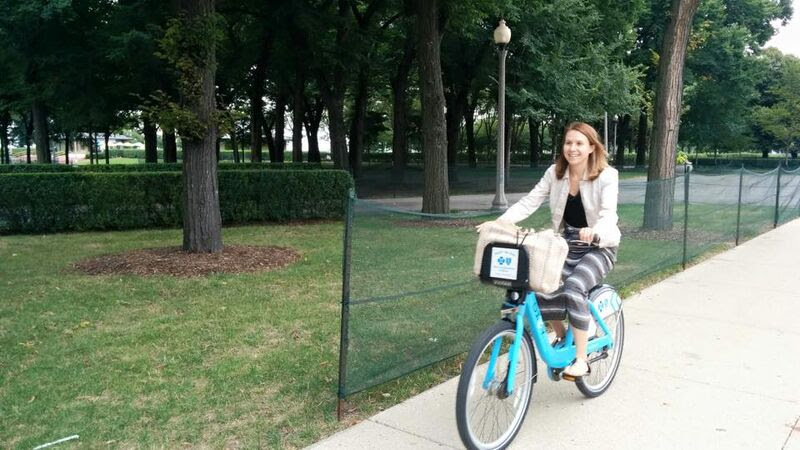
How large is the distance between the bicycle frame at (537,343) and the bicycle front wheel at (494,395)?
0.04 m

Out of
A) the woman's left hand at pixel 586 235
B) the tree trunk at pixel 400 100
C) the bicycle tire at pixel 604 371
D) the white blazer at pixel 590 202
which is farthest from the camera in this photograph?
the tree trunk at pixel 400 100

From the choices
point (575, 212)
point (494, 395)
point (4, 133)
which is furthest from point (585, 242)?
point (4, 133)

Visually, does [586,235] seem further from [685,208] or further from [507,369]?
[685,208]

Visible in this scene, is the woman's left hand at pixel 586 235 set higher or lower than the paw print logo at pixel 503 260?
higher

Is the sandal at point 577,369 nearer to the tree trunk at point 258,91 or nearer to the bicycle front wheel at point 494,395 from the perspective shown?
the bicycle front wheel at point 494,395

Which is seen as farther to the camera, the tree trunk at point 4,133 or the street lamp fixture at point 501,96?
the tree trunk at point 4,133

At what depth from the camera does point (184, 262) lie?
8.75 metres

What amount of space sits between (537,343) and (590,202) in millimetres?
951

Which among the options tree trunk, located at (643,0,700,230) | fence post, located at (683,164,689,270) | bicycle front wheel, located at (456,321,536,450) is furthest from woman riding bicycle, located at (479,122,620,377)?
tree trunk, located at (643,0,700,230)

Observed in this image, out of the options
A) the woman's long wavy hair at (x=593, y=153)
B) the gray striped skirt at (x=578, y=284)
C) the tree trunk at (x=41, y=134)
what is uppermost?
the tree trunk at (x=41, y=134)

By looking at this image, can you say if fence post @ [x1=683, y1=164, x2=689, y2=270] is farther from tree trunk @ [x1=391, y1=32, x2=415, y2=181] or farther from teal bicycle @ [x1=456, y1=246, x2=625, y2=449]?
tree trunk @ [x1=391, y1=32, x2=415, y2=181]

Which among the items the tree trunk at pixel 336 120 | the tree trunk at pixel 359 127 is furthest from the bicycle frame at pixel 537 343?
the tree trunk at pixel 359 127

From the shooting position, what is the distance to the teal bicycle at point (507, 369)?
3332mm

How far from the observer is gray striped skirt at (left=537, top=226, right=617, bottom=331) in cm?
387
